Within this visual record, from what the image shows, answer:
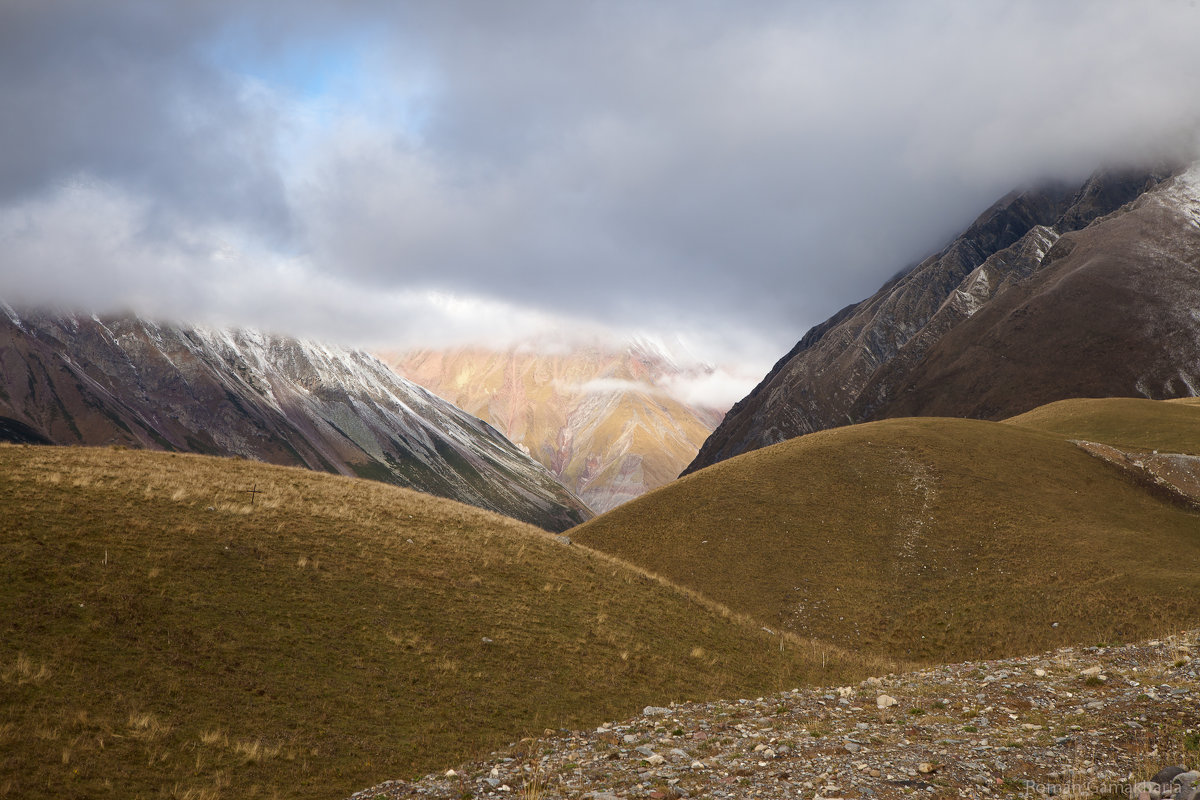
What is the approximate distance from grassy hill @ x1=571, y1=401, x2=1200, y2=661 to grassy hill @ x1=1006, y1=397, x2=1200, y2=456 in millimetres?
814

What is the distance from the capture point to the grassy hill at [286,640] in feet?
56.4

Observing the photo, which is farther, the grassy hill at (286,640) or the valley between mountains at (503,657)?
the grassy hill at (286,640)

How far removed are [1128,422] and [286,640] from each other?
83908 millimetres

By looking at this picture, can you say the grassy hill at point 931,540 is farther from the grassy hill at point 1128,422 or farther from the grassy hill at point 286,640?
the grassy hill at point 286,640

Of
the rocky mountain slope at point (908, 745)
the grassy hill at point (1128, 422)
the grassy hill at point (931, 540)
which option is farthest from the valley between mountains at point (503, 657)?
the grassy hill at point (1128, 422)

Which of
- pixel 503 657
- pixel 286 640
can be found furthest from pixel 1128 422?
pixel 286 640

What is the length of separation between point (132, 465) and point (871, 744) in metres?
33.7

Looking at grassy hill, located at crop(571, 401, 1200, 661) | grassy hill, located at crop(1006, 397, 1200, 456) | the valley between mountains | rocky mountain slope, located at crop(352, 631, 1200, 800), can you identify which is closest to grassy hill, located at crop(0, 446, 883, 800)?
the valley between mountains

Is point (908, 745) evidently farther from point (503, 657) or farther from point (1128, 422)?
point (1128, 422)

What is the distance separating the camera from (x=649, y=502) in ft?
223

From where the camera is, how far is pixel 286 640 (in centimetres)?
2242

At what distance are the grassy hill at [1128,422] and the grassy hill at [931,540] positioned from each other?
0.81 metres

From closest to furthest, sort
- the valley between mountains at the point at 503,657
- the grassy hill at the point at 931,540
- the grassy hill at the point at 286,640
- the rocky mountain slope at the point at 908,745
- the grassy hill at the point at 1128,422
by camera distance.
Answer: the rocky mountain slope at the point at 908,745
the valley between mountains at the point at 503,657
the grassy hill at the point at 286,640
the grassy hill at the point at 931,540
the grassy hill at the point at 1128,422

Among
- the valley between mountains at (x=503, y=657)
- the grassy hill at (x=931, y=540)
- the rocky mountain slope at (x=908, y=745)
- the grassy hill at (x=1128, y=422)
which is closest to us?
the rocky mountain slope at (x=908, y=745)
